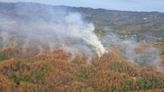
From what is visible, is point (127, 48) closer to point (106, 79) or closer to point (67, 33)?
point (67, 33)

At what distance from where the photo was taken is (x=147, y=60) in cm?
13425

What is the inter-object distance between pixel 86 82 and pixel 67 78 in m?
6.37

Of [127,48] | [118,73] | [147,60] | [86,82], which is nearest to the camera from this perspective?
[86,82]

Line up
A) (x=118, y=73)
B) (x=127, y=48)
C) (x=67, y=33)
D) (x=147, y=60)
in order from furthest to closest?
(x=67, y=33), (x=127, y=48), (x=147, y=60), (x=118, y=73)

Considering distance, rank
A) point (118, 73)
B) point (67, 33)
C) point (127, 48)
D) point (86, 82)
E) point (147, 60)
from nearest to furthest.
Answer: point (86, 82), point (118, 73), point (147, 60), point (127, 48), point (67, 33)

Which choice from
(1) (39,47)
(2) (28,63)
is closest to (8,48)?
(1) (39,47)

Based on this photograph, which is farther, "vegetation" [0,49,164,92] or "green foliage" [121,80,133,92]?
"green foliage" [121,80,133,92]

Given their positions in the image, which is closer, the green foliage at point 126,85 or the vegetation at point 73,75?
the vegetation at point 73,75

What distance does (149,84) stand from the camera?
10675cm

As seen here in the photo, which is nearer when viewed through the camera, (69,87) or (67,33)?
(69,87)

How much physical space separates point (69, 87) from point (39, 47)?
42.1 metres

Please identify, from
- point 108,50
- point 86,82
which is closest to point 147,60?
point 108,50

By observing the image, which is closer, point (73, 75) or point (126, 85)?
point (126, 85)

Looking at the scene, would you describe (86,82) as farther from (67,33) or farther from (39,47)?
(67,33)
